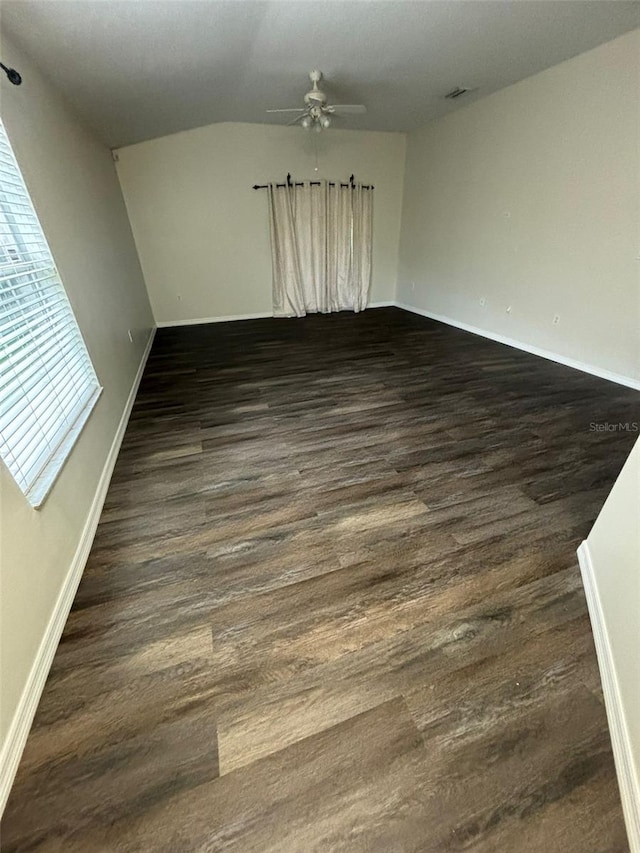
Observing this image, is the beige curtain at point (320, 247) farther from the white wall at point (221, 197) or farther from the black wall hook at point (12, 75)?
A: the black wall hook at point (12, 75)

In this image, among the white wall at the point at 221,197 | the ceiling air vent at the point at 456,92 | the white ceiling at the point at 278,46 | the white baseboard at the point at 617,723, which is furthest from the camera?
the white wall at the point at 221,197

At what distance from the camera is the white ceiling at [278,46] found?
1.86 metres

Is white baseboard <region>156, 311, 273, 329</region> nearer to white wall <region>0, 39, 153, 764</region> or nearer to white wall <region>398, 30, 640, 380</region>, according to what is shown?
white wall <region>0, 39, 153, 764</region>

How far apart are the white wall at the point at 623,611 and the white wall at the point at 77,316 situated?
1663 millimetres

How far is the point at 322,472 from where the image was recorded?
7.14ft

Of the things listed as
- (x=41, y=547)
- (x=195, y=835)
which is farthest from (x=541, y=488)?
(x=41, y=547)

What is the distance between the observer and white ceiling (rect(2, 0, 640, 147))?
73.3 inches

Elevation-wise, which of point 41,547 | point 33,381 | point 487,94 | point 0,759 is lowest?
point 0,759

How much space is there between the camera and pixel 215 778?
982 millimetres

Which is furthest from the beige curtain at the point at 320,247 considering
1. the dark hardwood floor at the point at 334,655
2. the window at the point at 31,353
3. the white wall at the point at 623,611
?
the white wall at the point at 623,611

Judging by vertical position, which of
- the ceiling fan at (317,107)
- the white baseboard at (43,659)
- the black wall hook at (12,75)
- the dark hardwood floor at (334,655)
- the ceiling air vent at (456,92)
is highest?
the ceiling air vent at (456,92)

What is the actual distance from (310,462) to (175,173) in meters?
4.57

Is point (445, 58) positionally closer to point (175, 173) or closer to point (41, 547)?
point (175, 173)

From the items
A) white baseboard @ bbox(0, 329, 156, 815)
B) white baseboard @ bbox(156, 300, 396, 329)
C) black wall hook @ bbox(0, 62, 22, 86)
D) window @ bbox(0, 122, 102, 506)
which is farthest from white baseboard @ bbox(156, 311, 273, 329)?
white baseboard @ bbox(0, 329, 156, 815)
